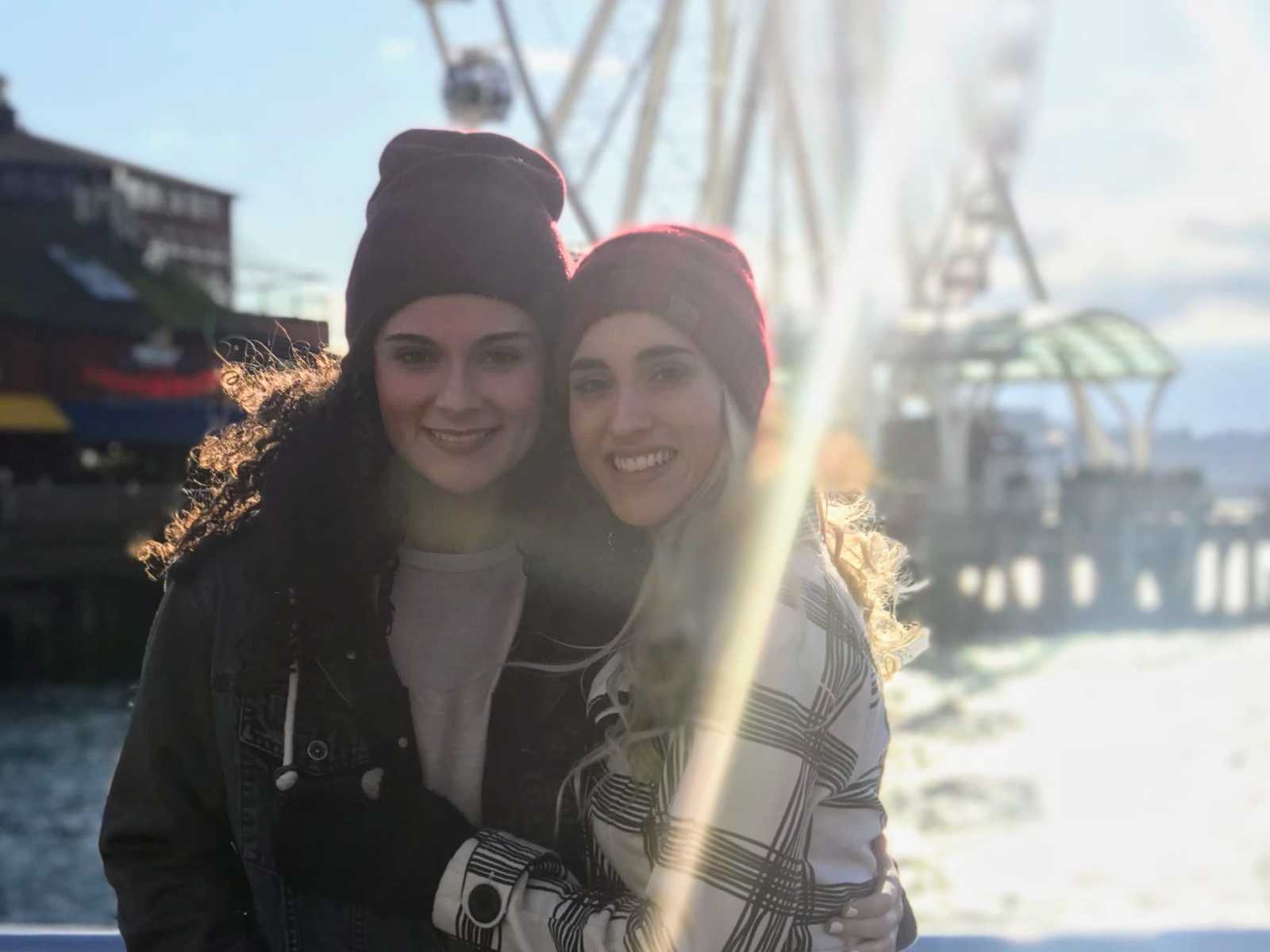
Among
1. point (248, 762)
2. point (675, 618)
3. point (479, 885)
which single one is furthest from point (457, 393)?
point (479, 885)

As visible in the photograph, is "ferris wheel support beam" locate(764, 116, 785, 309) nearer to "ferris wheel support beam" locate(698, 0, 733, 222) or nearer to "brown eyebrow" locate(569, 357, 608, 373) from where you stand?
"ferris wheel support beam" locate(698, 0, 733, 222)

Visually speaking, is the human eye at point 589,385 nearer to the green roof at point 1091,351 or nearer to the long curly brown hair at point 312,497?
the long curly brown hair at point 312,497

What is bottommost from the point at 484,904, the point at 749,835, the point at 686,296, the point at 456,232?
the point at 484,904

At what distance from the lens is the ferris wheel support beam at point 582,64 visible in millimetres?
31078

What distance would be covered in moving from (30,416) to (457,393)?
94.8 ft

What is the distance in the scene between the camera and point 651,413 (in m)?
2.19

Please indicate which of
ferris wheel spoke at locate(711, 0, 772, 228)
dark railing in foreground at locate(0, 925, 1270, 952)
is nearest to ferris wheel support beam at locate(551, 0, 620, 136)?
ferris wheel spoke at locate(711, 0, 772, 228)

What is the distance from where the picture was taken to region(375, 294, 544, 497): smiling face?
236 centimetres

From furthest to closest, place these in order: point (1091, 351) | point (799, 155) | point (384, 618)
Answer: point (1091, 351) < point (799, 155) < point (384, 618)

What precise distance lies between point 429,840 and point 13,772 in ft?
57.7

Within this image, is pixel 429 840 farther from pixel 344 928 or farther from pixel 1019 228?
pixel 1019 228

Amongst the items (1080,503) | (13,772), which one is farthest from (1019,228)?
(13,772)

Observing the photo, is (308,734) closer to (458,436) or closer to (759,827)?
(458,436)

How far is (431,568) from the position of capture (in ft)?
7.92
